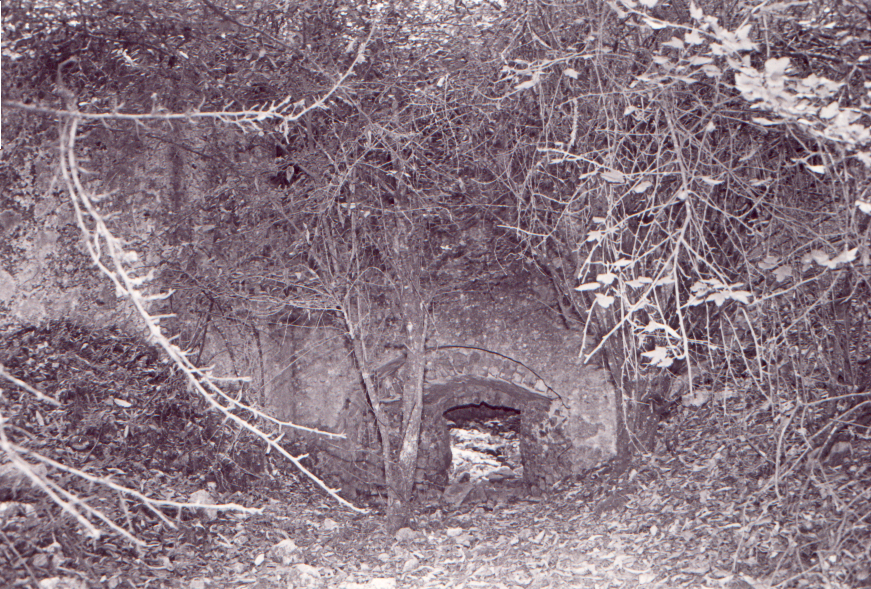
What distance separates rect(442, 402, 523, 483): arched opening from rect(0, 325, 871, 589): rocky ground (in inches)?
88.9

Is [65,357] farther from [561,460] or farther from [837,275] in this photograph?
[837,275]

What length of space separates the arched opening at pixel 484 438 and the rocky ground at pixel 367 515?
7.41 feet

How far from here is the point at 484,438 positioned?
10.1 meters

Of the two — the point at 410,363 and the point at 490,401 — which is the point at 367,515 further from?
the point at 490,401

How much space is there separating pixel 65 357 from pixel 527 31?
4853mm

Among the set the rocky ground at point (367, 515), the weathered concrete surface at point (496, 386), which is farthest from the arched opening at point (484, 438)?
the rocky ground at point (367, 515)

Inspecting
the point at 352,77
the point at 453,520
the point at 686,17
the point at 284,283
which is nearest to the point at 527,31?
the point at 686,17

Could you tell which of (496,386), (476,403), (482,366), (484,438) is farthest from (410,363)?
(484,438)

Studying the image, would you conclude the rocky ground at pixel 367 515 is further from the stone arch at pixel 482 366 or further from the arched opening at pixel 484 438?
the arched opening at pixel 484 438

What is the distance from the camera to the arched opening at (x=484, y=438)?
9.45 m

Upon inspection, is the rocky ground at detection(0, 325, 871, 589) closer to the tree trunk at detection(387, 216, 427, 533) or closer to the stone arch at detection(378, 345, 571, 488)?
the tree trunk at detection(387, 216, 427, 533)

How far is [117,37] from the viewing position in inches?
205

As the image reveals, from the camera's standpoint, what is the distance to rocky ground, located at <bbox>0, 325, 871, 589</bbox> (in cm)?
425

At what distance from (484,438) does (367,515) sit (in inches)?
142
